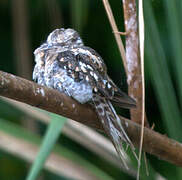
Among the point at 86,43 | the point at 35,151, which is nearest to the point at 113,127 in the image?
the point at 35,151

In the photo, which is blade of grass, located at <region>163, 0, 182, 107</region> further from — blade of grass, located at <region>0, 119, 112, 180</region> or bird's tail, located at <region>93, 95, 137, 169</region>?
blade of grass, located at <region>0, 119, 112, 180</region>

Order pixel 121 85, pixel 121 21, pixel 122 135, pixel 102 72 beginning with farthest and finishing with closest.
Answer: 1. pixel 121 21
2. pixel 121 85
3. pixel 102 72
4. pixel 122 135

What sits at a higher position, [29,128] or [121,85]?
[121,85]

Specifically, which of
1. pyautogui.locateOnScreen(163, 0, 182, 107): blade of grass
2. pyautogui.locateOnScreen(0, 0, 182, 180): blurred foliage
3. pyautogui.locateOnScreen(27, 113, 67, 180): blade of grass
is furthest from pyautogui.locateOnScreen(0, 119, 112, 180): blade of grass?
pyautogui.locateOnScreen(163, 0, 182, 107): blade of grass

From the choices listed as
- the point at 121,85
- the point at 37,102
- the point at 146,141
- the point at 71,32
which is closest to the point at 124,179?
the point at 121,85

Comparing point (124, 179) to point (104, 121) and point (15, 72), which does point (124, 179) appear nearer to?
point (15, 72)

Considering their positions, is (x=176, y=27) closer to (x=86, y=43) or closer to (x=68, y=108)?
(x=68, y=108)
